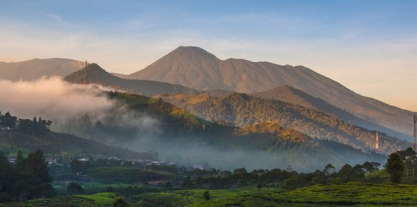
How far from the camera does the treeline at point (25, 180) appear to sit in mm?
119438

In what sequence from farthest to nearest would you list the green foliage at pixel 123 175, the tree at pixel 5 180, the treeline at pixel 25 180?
the green foliage at pixel 123 175 < the treeline at pixel 25 180 < the tree at pixel 5 180

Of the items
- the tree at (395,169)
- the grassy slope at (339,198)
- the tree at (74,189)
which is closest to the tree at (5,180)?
the tree at (74,189)

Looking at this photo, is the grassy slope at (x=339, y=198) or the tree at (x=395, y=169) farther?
the tree at (x=395, y=169)

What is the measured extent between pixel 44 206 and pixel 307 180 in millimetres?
69603

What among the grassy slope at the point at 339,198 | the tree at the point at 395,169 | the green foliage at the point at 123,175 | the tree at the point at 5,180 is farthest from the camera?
the green foliage at the point at 123,175

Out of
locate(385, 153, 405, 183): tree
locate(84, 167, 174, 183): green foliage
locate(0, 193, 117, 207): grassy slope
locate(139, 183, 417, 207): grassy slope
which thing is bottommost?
locate(0, 193, 117, 207): grassy slope

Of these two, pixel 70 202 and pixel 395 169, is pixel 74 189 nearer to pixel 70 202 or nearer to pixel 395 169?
pixel 70 202

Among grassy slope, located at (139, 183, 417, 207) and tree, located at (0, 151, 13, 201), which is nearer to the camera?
grassy slope, located at (139, 183, 417, 207)

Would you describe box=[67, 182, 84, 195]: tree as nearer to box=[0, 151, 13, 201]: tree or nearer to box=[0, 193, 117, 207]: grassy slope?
box=[0, 193, 117, 207]: grassy slope

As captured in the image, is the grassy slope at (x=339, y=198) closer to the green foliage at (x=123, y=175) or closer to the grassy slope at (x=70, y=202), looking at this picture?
the grassy slope at (x=70, y=202)

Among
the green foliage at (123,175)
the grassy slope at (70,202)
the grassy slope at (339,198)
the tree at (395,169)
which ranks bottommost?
the grassy slope at (70,202)

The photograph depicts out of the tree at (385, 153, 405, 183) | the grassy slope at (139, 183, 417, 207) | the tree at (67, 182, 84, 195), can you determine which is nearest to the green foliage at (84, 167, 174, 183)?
the tree at (67, 182, 84, 195)

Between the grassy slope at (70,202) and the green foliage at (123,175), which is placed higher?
the green foliage at (123,175)

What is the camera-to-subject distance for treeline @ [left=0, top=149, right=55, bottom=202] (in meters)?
119
